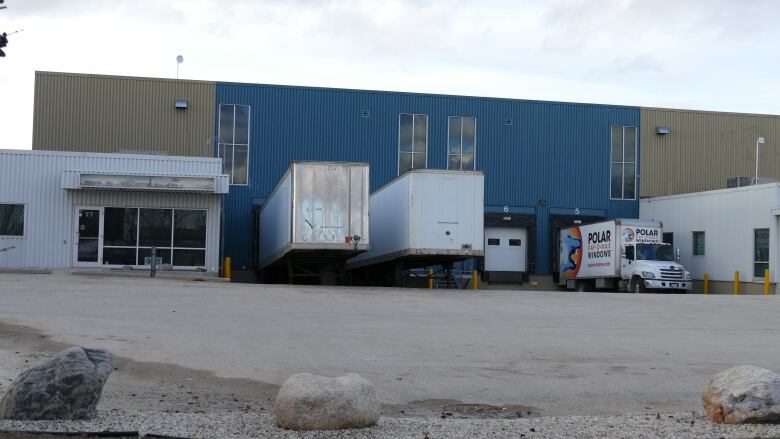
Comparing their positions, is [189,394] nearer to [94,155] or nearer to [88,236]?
[88,236]

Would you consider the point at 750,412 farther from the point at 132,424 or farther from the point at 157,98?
the point at 157,98

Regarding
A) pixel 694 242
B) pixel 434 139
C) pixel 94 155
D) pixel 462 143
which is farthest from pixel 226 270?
pixel 694 242

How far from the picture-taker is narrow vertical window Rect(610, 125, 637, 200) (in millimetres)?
46375

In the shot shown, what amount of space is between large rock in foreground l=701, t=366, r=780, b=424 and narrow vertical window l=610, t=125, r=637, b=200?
3867 centimetres

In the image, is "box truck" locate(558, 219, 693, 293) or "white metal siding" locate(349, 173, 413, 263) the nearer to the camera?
"white metal siding" locate(349, 173, 413, 263)

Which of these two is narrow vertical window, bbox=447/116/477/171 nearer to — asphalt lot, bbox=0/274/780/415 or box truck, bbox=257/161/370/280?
box truck, bbox=257/161/370/280

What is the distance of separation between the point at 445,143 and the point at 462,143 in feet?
2.83

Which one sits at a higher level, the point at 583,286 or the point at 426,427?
the point at 583,286

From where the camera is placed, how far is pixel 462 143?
44906 mm

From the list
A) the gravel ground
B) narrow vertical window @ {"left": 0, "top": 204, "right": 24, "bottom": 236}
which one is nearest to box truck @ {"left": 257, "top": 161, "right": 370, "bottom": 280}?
narrow vertical window @ {"left": 0, "top": 204, "right": 24, "bottom": 236}

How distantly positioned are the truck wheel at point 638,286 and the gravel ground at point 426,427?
27896 mm

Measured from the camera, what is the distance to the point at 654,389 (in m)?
11.1

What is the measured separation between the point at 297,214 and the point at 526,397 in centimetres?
1716

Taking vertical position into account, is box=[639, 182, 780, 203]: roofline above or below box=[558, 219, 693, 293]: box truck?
above
